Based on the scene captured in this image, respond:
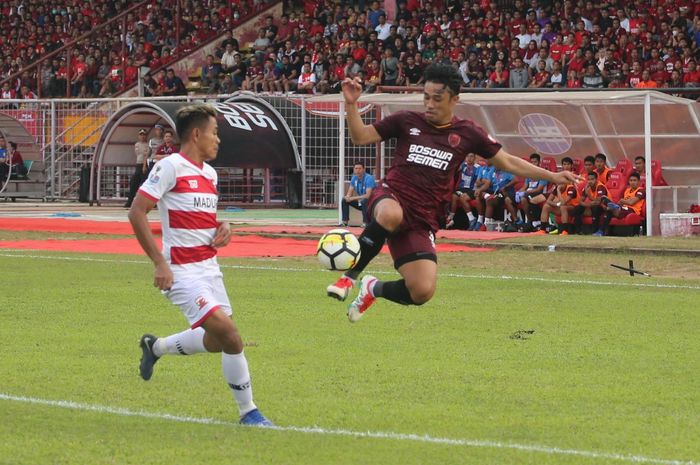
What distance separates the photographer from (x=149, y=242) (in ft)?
24.4

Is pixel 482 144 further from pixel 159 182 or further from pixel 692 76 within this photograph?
pixel 692 76

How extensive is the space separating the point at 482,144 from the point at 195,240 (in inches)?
115

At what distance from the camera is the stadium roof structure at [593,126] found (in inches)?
955

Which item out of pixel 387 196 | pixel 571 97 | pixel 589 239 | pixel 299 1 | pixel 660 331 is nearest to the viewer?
pixel 387 196

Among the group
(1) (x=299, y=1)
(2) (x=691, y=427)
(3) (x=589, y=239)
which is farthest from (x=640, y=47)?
(2) (x=691, y=427)

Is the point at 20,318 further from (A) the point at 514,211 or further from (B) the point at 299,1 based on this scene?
(B) the point at 299,1

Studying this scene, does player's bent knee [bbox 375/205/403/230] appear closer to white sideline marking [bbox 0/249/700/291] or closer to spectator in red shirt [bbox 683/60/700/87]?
white sideline marking [bbox 0/249/700/291]

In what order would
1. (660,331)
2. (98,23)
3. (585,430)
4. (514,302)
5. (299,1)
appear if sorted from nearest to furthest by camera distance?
(585,430)
(660,331)
(514,302)
(299,1)
(98,23)

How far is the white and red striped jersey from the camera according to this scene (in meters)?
7.51

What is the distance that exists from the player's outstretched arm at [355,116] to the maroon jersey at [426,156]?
119mm

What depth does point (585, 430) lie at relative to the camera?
7520mm

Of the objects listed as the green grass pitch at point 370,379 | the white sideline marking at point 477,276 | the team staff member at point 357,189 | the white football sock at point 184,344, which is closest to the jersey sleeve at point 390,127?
the green grass pitch at point 370,379

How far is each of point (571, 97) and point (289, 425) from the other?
1705 centimetres

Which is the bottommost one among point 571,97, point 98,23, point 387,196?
point 387,196
